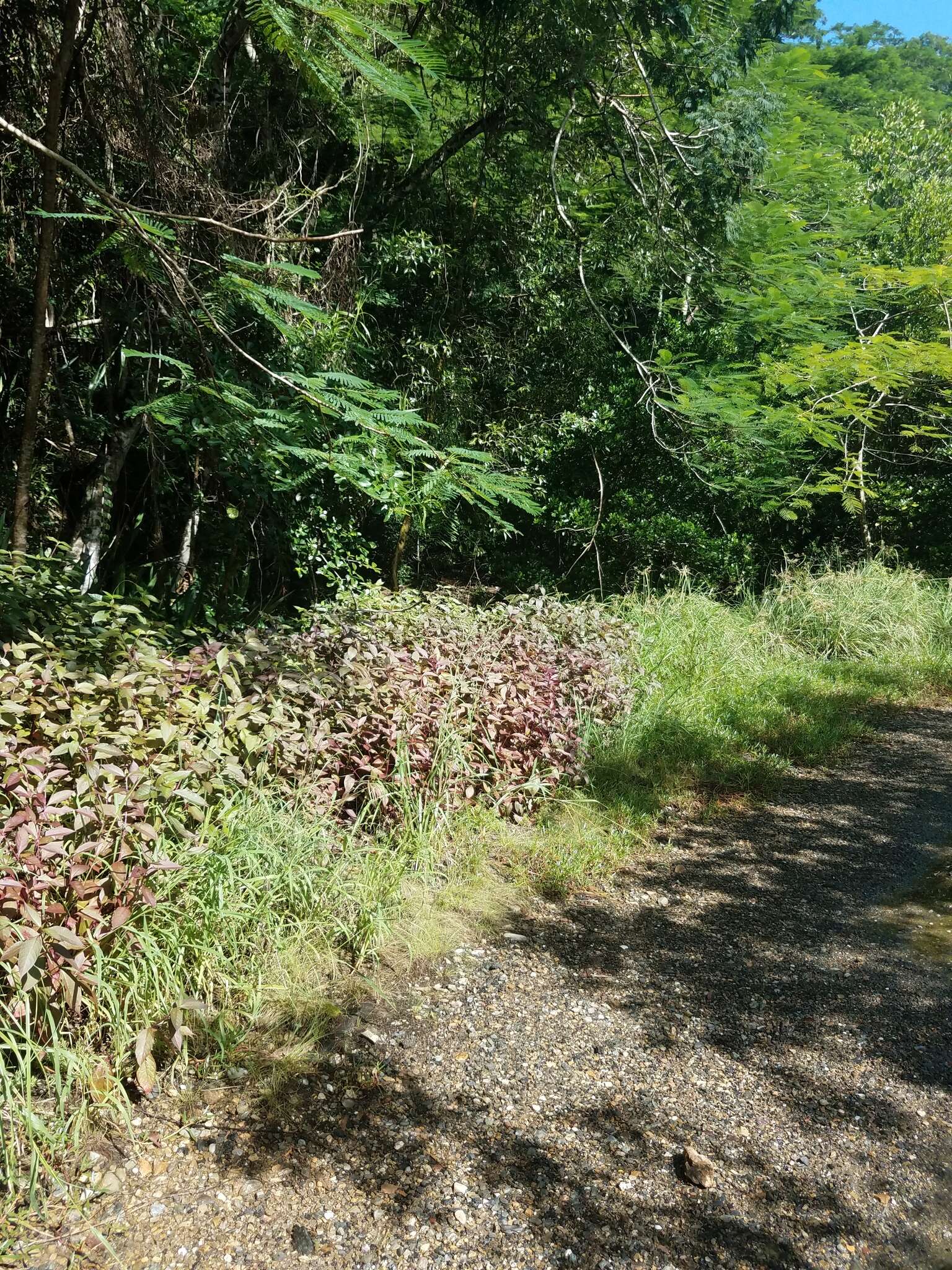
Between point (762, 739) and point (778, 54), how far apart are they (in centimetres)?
941

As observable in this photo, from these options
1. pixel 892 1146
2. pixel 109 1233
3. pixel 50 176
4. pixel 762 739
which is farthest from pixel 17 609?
pixel 762 739

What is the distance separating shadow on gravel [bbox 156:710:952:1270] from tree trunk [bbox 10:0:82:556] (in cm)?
287

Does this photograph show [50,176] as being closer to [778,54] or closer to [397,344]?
[397,344]

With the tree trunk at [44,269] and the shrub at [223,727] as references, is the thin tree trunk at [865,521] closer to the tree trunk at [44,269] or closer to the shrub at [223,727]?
the shrub at [223,727]

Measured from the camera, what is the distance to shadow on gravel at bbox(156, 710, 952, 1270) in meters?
2.53

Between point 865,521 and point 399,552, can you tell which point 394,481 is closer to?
point 399,552

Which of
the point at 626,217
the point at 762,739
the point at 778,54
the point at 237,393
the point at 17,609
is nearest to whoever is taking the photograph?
the point at 17,609

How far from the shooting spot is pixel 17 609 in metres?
3.94

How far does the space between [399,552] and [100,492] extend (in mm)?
2871

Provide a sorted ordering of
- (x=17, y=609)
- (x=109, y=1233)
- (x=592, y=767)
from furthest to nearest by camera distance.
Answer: (x=592, y=767), (x=17, y=609), (x=109, y=1233)

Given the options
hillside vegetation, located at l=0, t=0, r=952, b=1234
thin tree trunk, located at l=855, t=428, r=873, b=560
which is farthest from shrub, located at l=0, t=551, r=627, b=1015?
thin tree trunk, located at l=855, t=428, r=873, b=560

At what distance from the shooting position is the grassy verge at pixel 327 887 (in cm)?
282

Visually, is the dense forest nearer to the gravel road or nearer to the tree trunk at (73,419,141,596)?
the tree trunk at (73,419,141,596)

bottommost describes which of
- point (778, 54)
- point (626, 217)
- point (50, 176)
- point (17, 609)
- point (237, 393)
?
point (17, 609)
